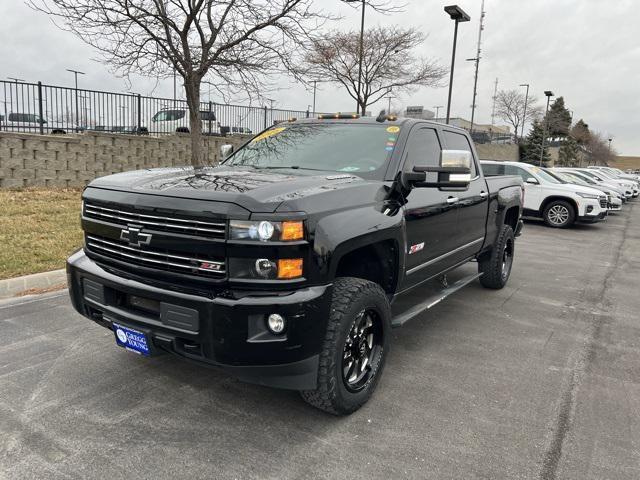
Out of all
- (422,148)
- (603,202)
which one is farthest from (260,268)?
(603,202)

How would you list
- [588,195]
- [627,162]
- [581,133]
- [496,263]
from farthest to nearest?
[627,162] → [581,133] → [588,195] → [496,263]

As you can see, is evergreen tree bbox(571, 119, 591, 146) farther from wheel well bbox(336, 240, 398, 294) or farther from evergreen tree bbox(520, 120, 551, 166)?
wheel well bbox(336, 240, 398, 294)

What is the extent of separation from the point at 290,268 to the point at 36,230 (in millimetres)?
6503

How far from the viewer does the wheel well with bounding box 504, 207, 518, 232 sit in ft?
22.2

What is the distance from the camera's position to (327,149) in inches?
165

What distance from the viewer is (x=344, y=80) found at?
22891mm

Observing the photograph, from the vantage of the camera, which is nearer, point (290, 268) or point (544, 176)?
point (290, 268)

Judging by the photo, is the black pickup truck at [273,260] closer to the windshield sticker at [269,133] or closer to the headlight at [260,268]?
the headlight at [260,268]

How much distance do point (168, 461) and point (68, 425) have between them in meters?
0.76

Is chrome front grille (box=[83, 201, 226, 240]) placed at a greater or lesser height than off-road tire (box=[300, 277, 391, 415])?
greater

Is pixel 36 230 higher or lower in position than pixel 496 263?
lower

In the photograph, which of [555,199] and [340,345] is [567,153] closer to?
[555,199]

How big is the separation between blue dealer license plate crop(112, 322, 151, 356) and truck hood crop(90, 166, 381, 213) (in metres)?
0.81

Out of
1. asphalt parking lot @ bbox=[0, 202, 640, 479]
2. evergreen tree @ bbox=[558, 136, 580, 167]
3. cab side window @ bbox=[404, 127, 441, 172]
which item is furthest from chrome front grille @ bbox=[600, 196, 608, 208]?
evergreen tree @ bbox=[558, 136, 580, 167]
